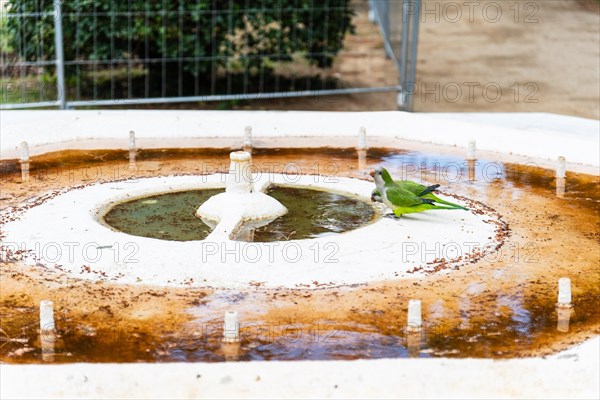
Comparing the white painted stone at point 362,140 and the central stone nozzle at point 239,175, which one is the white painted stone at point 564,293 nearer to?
the central stone nozzle at point 239,175

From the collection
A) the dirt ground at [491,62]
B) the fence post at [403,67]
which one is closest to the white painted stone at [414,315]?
the fence post at [403,67]

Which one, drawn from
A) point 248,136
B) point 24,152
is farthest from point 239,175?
point 24,152

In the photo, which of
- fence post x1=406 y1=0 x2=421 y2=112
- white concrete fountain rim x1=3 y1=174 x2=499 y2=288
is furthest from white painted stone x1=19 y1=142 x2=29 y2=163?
fence post x1=406 y1=0 x2=421 y2=112

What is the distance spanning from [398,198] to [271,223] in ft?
3.80

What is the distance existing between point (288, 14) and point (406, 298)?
9.60m

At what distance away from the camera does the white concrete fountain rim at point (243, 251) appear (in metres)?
9.30

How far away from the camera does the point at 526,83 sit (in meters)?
21.3

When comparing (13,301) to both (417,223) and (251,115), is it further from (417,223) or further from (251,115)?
(251,115)

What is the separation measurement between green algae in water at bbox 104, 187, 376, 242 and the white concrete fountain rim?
9.7 inches

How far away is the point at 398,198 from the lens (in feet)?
34.5

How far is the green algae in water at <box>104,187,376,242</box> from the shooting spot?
10.4 m

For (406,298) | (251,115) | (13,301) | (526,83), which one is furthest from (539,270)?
(526,83)

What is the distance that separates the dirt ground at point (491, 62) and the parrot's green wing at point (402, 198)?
27.5ft

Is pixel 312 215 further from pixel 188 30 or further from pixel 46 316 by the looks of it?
pixel 188 30
